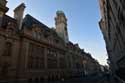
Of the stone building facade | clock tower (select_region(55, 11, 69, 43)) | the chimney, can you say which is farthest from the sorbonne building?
the stone building facade

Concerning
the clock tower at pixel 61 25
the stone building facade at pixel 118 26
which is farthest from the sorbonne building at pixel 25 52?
the stone building facade at pixel 118 26

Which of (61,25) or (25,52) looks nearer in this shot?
(25,52)

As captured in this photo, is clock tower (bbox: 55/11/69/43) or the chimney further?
clock tower (bbox: 55/11/69/43)

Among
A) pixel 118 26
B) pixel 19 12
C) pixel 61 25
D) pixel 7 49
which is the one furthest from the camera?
pixel 61 25

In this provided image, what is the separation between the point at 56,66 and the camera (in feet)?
92.0

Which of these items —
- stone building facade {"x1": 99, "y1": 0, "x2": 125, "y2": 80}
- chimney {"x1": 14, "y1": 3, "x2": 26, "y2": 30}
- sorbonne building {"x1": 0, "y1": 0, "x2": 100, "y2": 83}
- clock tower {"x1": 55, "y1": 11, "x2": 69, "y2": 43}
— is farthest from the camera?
clock tower {"x1": 55, "y1": 11, "x2": 69, "y2": 43}

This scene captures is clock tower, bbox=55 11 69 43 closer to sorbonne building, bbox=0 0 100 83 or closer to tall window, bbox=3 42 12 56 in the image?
sorbonne building, bbox=0 0 100 83

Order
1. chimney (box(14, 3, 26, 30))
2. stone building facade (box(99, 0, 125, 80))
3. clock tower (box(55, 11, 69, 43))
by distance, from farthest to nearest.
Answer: clock tower (box(55, 11, 69, 43)), chimney (box(14, 3, 26, 30)), stone building facade (box(99, 0, 125, 80))

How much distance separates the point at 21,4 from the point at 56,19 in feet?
62.2

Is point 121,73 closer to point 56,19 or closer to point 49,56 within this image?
point 49,56

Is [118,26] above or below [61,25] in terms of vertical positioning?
below

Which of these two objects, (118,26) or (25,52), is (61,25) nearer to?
(25,52)

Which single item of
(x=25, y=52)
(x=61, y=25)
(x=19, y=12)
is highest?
(x=61, y=25)

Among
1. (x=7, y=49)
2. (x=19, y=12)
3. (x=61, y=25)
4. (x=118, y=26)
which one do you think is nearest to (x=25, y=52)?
(x=7, y=49)
